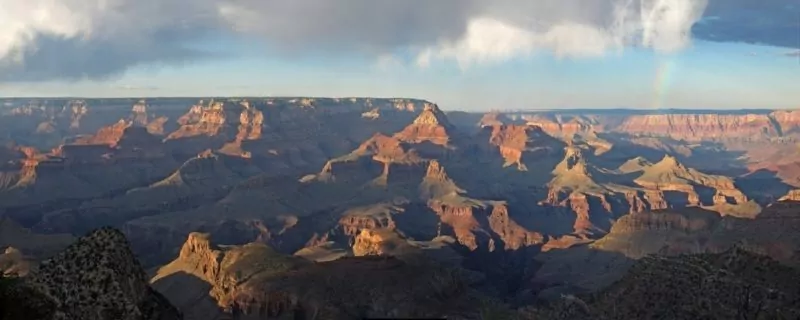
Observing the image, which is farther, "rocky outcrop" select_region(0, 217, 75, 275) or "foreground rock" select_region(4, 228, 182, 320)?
"rocky outcrop" select_region(0, 217, 75, 275)

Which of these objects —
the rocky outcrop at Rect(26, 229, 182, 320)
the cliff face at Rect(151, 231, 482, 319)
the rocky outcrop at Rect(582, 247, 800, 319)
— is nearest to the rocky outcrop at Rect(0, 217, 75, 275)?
the cliff face at Rect(151, 231, 482, 319)

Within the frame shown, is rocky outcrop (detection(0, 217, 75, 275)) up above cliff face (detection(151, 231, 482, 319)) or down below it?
below

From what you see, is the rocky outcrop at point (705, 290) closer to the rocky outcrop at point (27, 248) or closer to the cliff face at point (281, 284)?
the cliff face at point (281, 284)

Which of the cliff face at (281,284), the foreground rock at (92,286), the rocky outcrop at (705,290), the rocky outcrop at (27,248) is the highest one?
the foreground rock at (92,286)

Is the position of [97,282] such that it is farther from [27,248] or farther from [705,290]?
[27,248]

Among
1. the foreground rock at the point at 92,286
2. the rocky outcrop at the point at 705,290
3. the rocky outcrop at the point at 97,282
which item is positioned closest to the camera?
the foreground rock at the point at 92,286

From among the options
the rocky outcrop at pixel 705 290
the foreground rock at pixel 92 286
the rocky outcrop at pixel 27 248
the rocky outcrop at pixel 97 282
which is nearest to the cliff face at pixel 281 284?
the rocky outcrop at pixel 27 248

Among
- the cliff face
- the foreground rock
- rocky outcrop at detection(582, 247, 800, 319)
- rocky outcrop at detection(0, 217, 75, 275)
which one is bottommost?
rocky outcrop at detection(0, 217, 75, 275)

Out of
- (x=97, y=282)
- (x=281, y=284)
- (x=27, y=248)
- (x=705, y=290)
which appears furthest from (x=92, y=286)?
(x=27, y=248)

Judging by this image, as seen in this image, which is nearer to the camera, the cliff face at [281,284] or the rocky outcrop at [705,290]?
the rocky outcrop at [705,290]

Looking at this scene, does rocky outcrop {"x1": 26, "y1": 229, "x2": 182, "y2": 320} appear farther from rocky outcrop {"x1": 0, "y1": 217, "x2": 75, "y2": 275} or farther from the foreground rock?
rocky outcrop {"x1": 0, "y1": 217, "x2": 75, "y2": 275}
